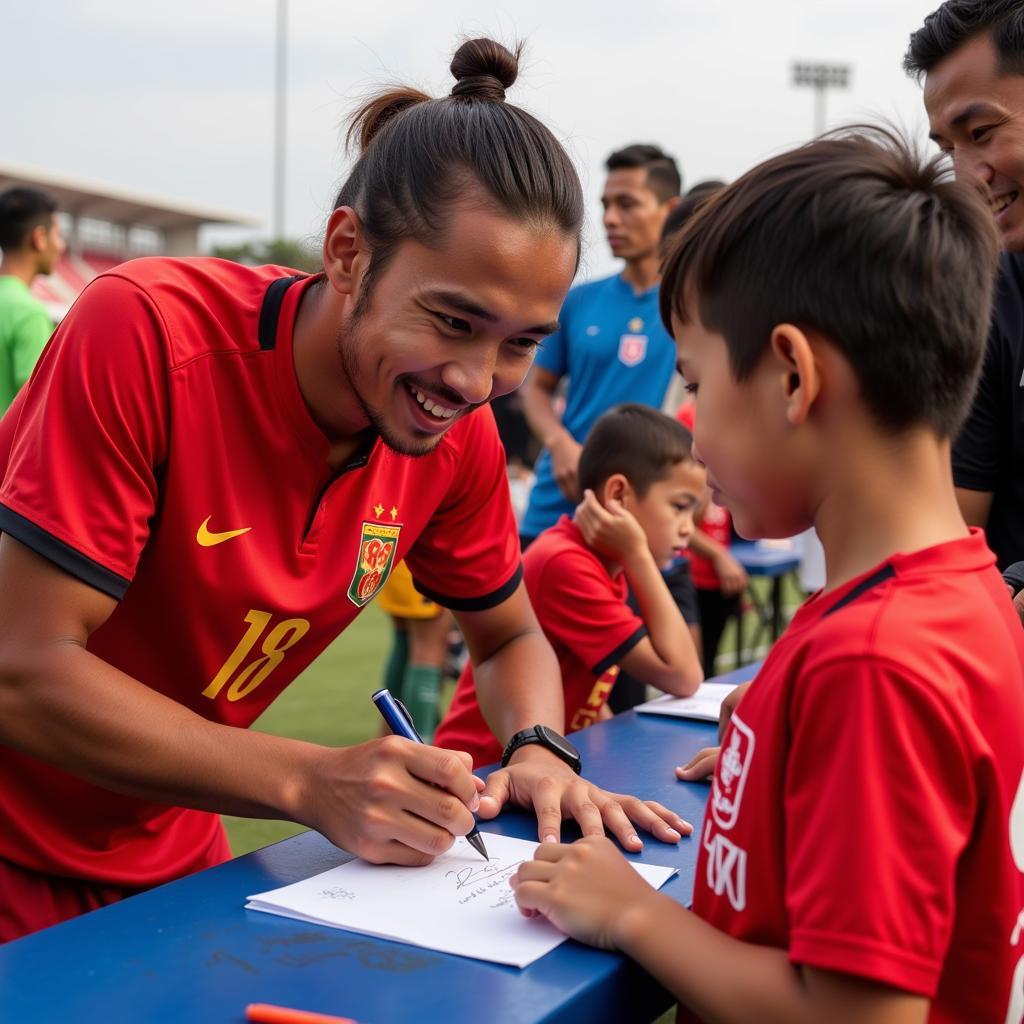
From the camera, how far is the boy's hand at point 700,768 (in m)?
1.70

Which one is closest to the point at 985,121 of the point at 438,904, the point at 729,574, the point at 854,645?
the point at 854,645

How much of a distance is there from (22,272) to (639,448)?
131 inches

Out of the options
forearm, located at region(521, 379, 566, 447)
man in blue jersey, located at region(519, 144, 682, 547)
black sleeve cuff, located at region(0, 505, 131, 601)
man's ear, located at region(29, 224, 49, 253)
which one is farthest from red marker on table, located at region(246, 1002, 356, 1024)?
man's ear, located at region(29, 224, 49, 253)

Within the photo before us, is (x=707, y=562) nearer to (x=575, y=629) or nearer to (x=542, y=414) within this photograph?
(x=542, y=414)

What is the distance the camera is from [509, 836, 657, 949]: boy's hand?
108cm

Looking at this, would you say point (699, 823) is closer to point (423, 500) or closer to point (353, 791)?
point (353, 791)

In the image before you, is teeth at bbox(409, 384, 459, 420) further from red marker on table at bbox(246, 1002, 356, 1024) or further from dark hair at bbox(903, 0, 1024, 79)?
dark hair at bbox(903, 0, 1024, 79)

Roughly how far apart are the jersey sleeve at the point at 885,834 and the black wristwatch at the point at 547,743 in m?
0.80

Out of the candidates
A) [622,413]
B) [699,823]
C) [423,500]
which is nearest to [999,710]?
[699,823]

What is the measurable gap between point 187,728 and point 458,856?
1.12 feet

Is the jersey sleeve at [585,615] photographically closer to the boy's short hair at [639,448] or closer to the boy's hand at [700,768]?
the boy's short hair at [639,448]

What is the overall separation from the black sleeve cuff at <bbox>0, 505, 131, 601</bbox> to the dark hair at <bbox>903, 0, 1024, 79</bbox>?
63.6 inches

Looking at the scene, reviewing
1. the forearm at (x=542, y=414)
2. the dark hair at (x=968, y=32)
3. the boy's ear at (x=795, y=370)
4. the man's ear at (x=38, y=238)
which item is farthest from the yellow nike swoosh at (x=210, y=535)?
the man's ear at (x=38, y=238)

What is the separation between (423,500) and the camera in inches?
71.2
